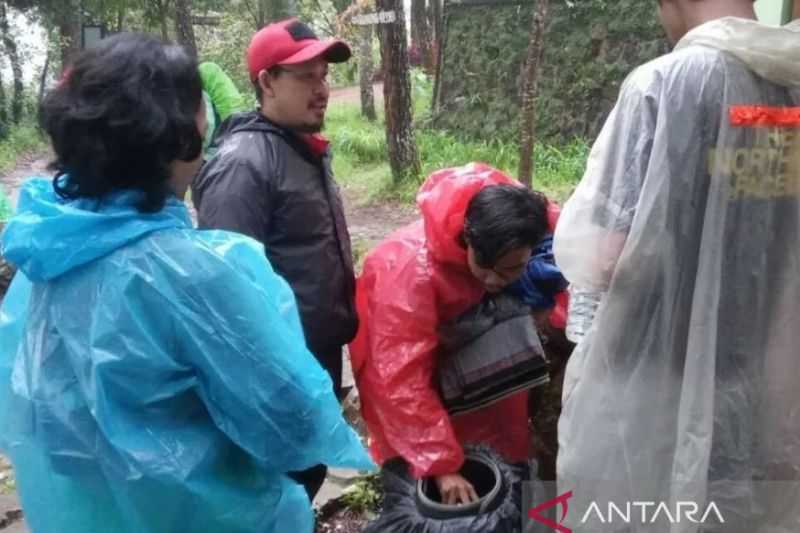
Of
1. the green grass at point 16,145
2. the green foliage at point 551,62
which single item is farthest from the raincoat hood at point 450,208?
the green grass at point 16,145

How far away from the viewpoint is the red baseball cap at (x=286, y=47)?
2.53 meters

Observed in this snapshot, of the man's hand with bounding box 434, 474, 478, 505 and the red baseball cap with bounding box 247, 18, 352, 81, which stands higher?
the red baseball cap with bounding box 247, 18, 352, 81

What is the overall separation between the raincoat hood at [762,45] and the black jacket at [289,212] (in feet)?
3.86

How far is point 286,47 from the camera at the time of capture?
2.54m

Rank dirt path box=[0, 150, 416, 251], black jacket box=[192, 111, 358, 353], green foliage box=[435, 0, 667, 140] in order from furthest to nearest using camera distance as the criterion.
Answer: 1. green foliage box=[435, 0, 667, 140]
2. dirt path box=[0, 150, 416, 251]
3. black jacket box=[192, 111, 358, 353]

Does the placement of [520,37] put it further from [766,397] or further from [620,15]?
[766,397]

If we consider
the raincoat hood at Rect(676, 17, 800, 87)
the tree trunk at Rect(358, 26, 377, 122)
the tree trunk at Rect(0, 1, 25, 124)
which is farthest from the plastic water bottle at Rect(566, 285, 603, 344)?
the tree trunk at Rect(0, 1, 25, 124)

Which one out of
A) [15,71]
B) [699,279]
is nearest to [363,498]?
[699,279]

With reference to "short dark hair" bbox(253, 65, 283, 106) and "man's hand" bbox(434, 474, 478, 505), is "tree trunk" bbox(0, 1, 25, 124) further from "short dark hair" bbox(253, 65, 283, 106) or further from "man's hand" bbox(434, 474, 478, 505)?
"man's hand" bbox(434, 474, 478, 505)

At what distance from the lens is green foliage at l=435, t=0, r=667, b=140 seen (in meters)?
9.37

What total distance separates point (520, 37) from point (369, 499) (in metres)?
8.14

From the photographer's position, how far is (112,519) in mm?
1572

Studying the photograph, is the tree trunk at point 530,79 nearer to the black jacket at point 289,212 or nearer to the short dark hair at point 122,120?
the black jacket at point 289,212

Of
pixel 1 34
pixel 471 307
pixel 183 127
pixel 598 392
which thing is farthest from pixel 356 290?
pixel 1 34
